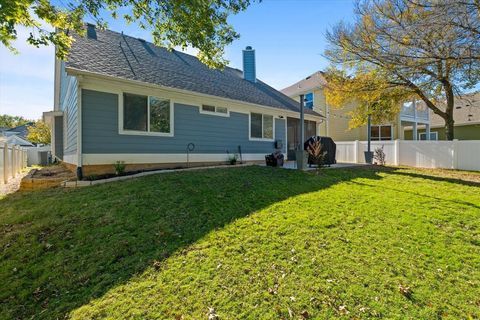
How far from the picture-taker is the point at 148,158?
8484mm

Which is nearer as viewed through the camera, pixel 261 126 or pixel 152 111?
pixel 152 111

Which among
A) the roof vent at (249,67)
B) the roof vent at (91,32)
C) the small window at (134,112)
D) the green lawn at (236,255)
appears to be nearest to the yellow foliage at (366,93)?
the roof vent at (249,67)

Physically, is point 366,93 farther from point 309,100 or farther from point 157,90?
point 157,90

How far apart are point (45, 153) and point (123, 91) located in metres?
14.2

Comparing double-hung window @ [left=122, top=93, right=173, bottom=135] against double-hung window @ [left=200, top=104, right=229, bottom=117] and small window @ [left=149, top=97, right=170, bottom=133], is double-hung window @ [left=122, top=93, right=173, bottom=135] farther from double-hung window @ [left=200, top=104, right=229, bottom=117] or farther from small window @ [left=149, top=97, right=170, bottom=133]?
double-hung window @ [left=200, top=104, right=229, bottom=117]

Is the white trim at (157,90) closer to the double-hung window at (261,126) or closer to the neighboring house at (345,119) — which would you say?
the double-hung window at (261,126)

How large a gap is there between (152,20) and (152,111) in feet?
9.97

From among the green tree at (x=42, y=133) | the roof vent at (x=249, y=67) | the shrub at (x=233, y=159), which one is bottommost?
the shrub at (x=233, y=159)

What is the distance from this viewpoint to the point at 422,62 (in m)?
9.43

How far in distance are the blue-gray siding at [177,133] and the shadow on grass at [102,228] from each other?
1.77m

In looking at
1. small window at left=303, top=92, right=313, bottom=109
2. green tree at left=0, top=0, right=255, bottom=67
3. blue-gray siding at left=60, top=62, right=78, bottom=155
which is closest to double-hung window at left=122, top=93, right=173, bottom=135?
blue-gray siding at left=60, top=62, right=78, bottom=155

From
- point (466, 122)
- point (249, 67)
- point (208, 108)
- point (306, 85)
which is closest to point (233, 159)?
point (208, 108)

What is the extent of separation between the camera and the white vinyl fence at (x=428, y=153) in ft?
36.6

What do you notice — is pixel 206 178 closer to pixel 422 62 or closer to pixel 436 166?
pixel 422 62
